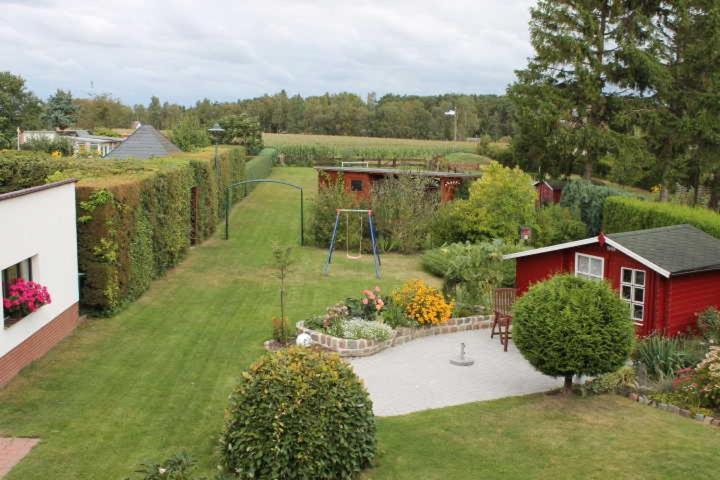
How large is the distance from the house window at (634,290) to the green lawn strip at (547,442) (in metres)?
4.58

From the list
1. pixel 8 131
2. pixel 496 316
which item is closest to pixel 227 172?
pixel 496 316

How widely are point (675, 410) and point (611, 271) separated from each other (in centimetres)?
547

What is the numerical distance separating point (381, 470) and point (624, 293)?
937 centimetres

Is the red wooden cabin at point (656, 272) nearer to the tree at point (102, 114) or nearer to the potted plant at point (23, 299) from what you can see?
the potted plant at point (23, 299)

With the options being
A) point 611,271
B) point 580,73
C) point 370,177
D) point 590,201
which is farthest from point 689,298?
point 370,177

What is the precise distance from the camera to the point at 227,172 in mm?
34531

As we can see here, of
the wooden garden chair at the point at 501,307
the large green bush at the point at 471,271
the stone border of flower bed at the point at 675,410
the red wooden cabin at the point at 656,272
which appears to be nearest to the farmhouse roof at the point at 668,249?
the red wooden cabin at the point at 656,272

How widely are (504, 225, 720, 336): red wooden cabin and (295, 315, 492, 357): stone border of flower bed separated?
6.10 feet

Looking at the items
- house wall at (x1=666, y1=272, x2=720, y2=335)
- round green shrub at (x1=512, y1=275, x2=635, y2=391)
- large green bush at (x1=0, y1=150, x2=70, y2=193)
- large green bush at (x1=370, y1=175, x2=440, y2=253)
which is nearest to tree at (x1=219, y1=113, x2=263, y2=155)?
large green bush at (x1=370, y1=175, x2=440, y2=253)

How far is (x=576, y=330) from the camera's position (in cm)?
1111

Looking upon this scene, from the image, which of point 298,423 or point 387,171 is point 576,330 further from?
point 387,171

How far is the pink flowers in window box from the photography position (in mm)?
11953

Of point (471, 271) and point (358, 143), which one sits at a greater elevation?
point (358, 143)

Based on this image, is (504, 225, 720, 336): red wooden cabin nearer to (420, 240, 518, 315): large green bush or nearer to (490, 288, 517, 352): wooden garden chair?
(490, 288, 517, 352): wooden garden chair
